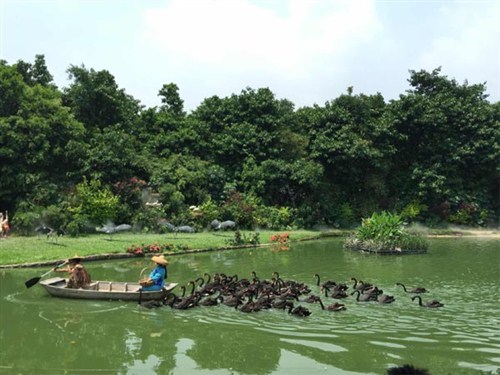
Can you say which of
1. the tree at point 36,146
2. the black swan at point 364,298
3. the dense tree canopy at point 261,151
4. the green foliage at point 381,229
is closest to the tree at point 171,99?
the dense tree canopy at point 261,151

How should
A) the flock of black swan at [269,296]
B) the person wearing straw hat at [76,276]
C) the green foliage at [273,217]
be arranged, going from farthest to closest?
1. the green foliage at [273,217]
2. the person wearing straw hat at [76,276]
3. the flock of black swan at [269,296]

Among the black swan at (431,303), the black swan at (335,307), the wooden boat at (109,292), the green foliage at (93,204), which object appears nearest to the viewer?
the black swan at (335,307)

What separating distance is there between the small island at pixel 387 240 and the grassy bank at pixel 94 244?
5088 mm

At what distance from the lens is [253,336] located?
1018 centimetres

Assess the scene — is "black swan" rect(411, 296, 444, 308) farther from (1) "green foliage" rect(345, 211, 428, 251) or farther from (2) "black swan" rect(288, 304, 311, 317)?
(1) "green foliage" rect(345, 211, 428, 251)

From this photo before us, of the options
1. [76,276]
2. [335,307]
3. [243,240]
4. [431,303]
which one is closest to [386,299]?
[431,303]

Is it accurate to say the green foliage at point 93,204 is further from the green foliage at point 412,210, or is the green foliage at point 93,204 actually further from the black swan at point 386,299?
the green foliage at point 412,210

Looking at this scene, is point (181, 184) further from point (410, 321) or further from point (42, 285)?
point (410, 321)

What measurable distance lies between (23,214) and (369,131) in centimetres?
2200

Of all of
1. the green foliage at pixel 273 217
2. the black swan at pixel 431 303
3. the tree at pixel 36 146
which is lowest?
the black swan at pixel 431 303

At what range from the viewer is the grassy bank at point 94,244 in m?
Answer: 18.4

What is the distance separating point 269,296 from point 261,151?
22.0 m

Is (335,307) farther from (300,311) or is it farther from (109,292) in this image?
(109,292)

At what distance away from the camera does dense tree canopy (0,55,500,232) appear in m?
27.9
